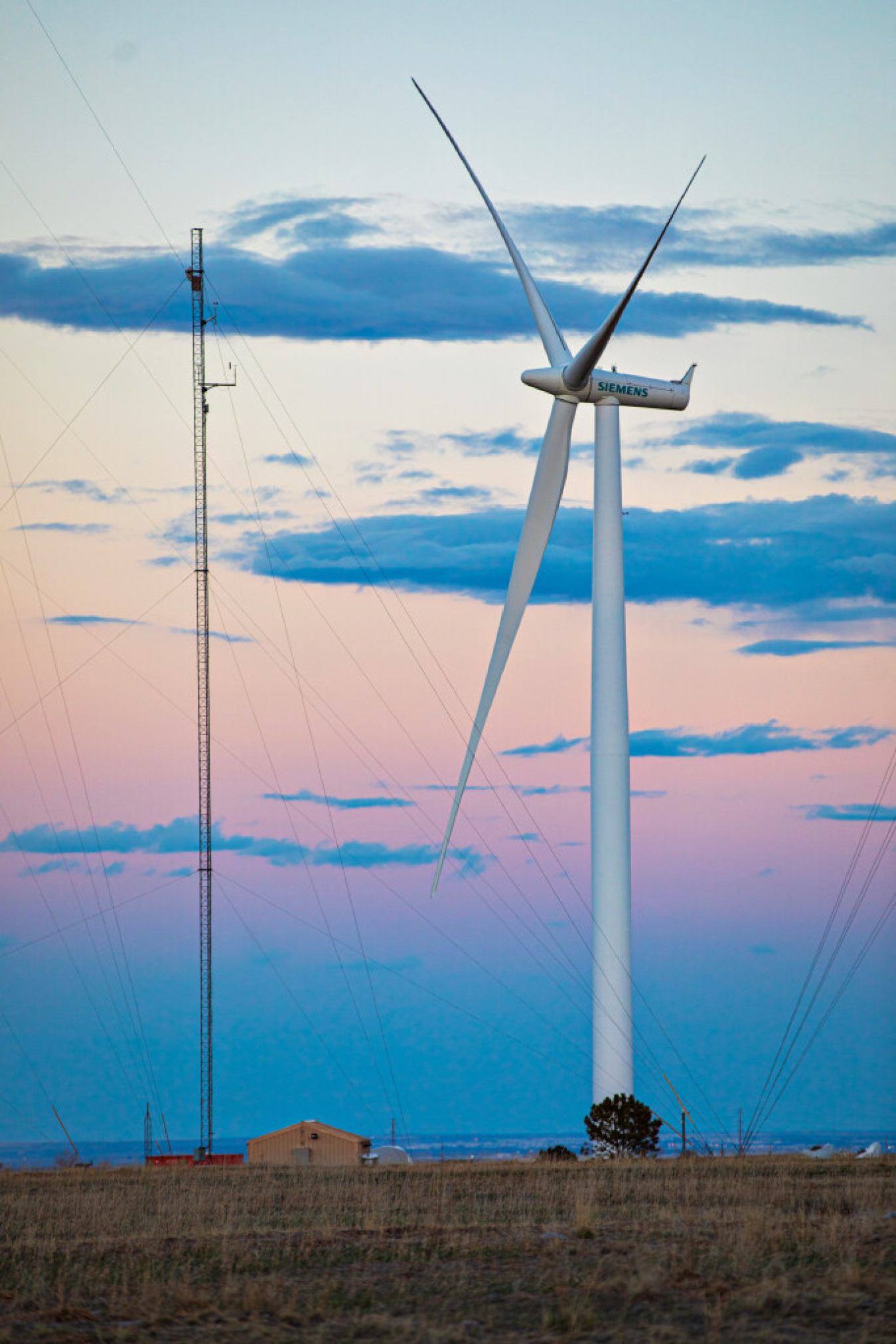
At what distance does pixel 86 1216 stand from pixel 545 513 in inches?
1297

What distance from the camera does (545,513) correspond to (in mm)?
58812

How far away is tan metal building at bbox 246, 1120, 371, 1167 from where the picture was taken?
70875 millimetres

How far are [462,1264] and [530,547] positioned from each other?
37441 mm

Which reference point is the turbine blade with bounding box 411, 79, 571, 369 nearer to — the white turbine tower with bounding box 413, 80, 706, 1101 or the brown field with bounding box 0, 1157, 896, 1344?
the white turbine tower with bounding box 413, 80, 706, 1101

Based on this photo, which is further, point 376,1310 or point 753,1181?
point 753,1181

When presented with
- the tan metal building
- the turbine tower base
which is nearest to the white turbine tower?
the turbine tower base

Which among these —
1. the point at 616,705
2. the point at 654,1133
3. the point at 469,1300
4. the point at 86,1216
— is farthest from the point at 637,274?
the point at 469,1300

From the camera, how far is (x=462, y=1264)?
923 inches

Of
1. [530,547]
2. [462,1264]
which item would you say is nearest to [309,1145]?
[530,547]

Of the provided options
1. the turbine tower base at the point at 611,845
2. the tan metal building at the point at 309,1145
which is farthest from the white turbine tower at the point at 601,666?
the tan metal building at the point at 309,1145

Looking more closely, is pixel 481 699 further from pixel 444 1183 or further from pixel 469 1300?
pixel 469 1300

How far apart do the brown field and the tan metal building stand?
3340cm

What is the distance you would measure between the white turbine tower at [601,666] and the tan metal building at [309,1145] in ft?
57.8

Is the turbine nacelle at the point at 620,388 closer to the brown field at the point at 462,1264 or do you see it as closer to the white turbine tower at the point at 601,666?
the white turbine tower at the point at 601,666
